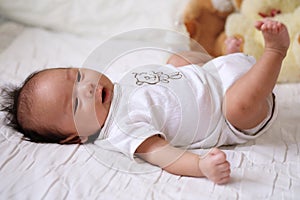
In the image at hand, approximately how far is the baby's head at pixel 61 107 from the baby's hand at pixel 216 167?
0.26 m

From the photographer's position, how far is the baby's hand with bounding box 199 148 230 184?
850mm

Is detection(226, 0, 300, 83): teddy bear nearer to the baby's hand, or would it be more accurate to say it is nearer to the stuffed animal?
the stuffed animal

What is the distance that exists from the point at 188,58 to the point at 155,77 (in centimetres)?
20

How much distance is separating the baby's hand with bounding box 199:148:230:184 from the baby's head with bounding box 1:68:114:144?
0.84ft

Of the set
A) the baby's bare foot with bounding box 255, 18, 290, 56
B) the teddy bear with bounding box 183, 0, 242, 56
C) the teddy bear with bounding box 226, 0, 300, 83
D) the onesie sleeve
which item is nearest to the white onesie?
the onesie sleeve

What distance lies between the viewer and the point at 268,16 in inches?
50.8

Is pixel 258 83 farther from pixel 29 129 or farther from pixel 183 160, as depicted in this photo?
pixel 29 129

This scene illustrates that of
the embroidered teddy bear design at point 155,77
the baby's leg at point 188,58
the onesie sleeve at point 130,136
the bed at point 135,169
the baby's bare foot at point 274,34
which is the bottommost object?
the bed at point 135,169

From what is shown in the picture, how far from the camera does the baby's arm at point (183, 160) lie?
0.85 m

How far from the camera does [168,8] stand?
1.44 meters

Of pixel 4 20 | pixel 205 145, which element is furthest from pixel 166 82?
pixel 4 20

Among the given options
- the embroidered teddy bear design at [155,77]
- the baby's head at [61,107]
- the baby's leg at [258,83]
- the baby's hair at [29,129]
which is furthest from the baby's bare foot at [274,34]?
the baby's hair at [29,129]

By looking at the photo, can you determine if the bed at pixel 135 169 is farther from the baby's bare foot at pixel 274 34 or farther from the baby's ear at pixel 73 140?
the baby's bare foot at pixel 274 34

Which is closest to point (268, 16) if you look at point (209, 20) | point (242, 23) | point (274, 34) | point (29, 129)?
point (242, 23)
